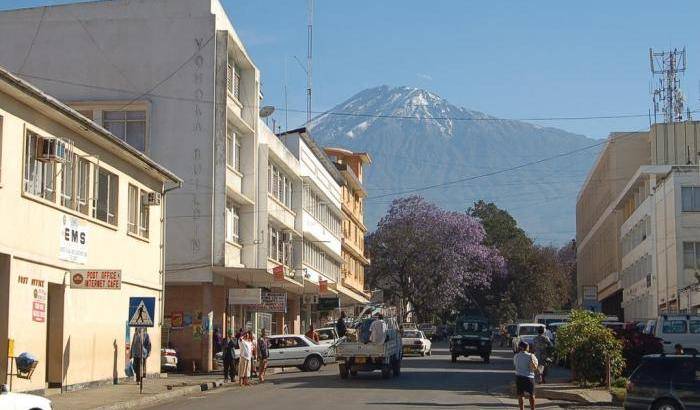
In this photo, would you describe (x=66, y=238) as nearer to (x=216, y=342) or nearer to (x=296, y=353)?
(x=216, y=342)

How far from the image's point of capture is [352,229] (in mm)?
87875

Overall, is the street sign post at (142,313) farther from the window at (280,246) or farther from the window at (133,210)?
the window at (280,246)

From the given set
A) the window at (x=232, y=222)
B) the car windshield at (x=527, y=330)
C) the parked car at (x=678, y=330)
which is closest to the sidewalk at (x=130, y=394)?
the window at (x=232, y=222)

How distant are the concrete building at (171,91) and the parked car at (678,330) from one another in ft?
52.4

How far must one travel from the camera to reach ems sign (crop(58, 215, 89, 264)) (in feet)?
88.8

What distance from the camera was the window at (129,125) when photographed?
4153 centimetres

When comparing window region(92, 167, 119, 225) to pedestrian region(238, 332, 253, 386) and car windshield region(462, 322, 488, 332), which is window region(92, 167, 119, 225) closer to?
pedestrian region(238, 332, 253, 386)

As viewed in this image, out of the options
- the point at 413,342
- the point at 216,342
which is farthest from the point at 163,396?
the point at 413,342

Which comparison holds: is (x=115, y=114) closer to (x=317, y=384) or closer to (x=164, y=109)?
(x=164, y=109)

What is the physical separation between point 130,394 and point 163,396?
1.05 metres

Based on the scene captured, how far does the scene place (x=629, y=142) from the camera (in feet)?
275

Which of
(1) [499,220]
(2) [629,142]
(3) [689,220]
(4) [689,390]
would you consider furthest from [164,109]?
(1) [499,220]

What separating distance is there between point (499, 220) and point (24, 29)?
247 ft

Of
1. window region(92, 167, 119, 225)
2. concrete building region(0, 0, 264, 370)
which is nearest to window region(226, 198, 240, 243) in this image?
concrete building region(0, 0, 264, 370)
